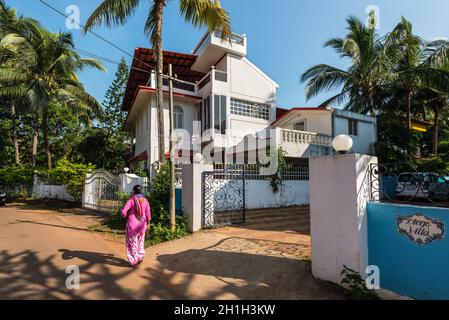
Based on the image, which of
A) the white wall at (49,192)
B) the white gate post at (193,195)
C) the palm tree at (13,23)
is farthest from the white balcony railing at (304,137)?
the palm tree at (13,23)

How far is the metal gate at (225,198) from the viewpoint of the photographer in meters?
8.32

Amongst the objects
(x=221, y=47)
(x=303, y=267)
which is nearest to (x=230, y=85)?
(x=221, y=47)

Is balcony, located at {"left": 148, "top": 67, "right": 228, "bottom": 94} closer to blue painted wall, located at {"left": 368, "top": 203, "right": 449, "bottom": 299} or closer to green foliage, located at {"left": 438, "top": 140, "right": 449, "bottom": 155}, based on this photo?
blue painted wall, located at {"left": 368, "top": 203, "right": 449, "bottom": 299}

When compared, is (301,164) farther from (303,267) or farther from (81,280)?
(81,280)

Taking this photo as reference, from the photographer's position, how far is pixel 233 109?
1703cm

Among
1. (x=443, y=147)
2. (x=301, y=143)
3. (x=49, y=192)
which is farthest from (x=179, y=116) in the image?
(x=443, y=147)

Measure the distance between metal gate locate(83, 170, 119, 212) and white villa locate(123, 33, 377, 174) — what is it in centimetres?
332

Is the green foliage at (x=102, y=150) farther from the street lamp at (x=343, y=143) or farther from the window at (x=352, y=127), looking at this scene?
the street lamp at (x=343, y=143)

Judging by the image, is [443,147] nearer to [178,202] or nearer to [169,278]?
[178,202]

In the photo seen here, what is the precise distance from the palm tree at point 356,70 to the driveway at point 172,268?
12.8 metres

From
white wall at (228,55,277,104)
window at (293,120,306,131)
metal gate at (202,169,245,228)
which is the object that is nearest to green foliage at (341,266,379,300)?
metal gate at (202,169,245,228)

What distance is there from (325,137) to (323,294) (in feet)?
42.9

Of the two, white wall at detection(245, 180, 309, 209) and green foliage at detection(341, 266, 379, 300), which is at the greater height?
white wall at detection(245, 180, 309, 209)

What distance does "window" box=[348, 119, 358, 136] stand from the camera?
56.7ft
